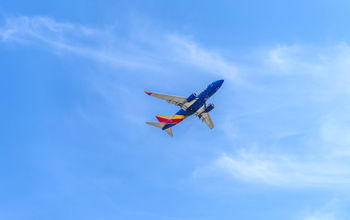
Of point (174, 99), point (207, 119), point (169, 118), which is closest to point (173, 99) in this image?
point (174, 99)

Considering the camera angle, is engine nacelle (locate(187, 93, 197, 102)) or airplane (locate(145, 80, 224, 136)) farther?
airplane (locate(145, 80, 224, 136))

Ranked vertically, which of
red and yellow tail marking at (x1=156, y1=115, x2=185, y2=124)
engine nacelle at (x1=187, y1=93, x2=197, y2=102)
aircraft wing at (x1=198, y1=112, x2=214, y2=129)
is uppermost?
aircraft wing at (x1=198, y1=112, x2=214, y2=129)

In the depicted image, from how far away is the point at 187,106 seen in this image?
313ft

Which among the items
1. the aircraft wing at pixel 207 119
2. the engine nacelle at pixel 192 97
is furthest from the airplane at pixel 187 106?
the aircraft wing at pixel 207 119

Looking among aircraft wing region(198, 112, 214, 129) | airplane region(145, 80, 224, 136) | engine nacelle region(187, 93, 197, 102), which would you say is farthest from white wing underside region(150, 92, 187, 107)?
aircraft wing region(198, 112, 214, 129)

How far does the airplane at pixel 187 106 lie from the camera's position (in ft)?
306

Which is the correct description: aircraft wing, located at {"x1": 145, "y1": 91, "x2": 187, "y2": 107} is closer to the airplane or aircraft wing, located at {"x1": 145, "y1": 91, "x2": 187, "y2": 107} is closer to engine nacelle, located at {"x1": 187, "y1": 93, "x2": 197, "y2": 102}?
the airplane

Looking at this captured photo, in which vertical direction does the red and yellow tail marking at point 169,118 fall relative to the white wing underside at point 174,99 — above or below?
below

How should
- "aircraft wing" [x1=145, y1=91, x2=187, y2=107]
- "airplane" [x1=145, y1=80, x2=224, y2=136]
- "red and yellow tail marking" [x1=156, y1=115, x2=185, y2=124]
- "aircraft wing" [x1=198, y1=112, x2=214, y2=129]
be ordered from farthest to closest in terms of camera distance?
"aircraft wing" [x1=198, y1=112, x2=214, y2=129]
"red and yellow tail marking" [x1=156, y1=115, x2=185, y2=124]
"airplane" [x1=145, y1=80, x2=224, y2=136]
"aircraft wing" [x1=145, y1=91, x2=187, y2=107]

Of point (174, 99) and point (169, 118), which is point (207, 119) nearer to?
point (169, 118)

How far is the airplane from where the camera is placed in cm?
9331

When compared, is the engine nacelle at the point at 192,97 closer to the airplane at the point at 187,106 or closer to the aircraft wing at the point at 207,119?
the airplane at the point at 187,106

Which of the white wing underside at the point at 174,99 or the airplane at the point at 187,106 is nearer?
the white wing underside at the point at 174,99

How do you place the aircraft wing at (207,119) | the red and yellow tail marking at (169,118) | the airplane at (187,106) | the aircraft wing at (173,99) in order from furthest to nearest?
the aircraft wing at (207,119), the red and yellow tail marking at (169,118), the airplane at (187,106), the aircraft wing at (173,99)
